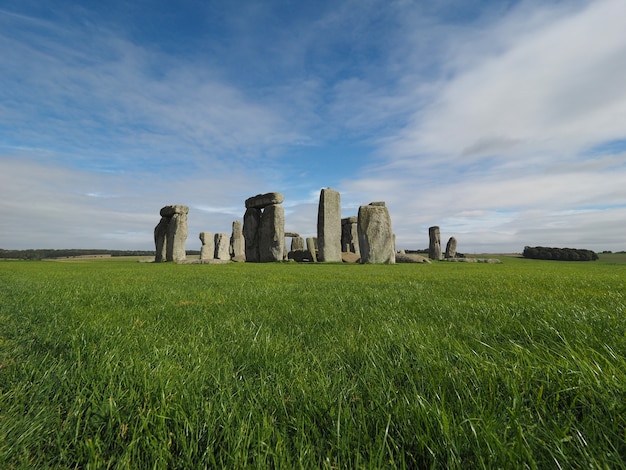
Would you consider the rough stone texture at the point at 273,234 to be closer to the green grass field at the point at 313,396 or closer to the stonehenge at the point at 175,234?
the stonehenge at the point at 175,234

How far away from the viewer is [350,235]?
1108 inches

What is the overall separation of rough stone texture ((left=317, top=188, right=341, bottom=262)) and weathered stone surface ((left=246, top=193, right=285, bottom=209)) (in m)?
2.79

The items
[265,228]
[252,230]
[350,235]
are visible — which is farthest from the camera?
[350,235]

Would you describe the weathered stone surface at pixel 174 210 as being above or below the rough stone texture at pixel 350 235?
above

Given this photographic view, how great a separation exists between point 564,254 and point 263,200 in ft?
95.7

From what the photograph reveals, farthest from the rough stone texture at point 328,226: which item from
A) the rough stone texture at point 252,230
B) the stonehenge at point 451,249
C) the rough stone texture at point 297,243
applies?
the stonehenge at point 451,249

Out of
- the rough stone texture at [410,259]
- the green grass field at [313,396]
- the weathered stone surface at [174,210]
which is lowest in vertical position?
the green grass field at [313,396]

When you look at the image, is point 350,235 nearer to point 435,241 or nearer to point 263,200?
point 435,241

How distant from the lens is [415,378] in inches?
58.3

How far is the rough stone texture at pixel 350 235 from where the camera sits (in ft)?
90.4

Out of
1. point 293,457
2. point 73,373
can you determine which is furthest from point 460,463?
point 73,373

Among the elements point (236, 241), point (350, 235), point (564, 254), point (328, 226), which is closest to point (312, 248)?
point (350, 235)

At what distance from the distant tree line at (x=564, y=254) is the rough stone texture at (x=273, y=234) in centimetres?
2735

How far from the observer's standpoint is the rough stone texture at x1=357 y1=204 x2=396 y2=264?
15469 millimetres
